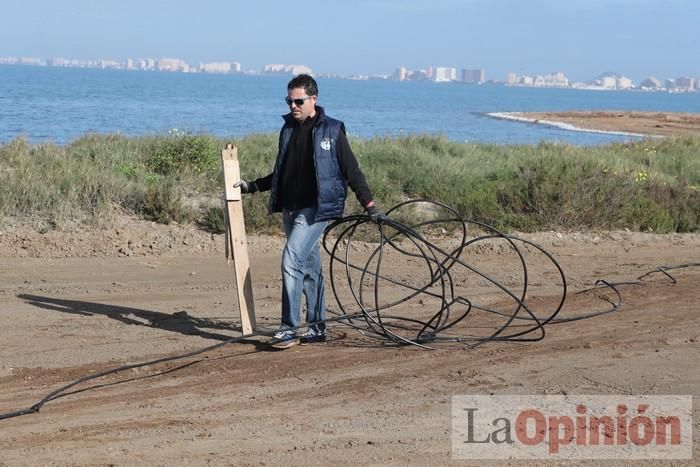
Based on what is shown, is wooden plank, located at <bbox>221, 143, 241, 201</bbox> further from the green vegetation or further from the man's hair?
the green vegetation

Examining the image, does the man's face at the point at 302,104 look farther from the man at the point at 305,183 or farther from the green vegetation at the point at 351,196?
the green vegetation at the point at 351,196

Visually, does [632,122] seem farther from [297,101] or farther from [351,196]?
[297,101]

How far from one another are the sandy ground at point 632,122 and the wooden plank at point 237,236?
36507 millimetres

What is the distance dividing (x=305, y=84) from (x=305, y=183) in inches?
28.5

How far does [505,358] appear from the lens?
7.25 metres

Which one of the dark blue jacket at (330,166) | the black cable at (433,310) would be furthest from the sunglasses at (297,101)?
the black cable at (433,310)

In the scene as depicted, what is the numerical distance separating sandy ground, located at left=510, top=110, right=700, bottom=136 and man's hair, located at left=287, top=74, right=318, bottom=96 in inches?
1448

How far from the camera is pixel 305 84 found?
6973mm

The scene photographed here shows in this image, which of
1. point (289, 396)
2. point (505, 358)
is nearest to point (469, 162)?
point (505, 358)

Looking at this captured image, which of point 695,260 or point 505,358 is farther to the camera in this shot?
A: point 695,260

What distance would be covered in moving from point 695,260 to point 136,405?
7.98 m

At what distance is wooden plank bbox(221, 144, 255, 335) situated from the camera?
7570mm

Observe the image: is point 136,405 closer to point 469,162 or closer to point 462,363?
point 462,363

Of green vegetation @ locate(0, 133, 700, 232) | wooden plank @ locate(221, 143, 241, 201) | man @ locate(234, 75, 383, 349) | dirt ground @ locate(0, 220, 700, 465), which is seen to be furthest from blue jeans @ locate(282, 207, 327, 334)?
green vegetation @ locate(0, 133, 700, 232)
